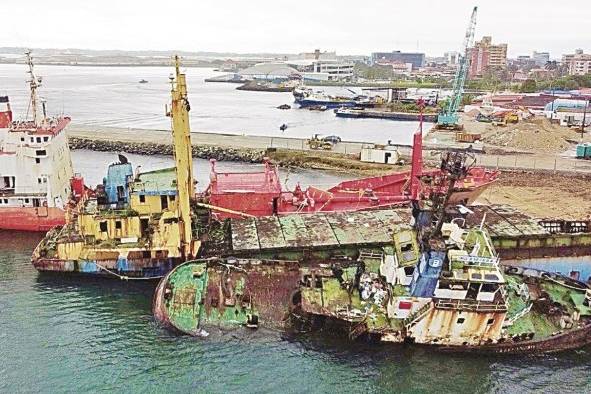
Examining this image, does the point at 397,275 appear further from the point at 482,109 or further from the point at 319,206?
the point at 482,109

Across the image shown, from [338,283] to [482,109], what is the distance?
76.5 metres

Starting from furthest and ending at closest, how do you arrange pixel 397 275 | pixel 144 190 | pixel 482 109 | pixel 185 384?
pixel 482 109
pixel 144 190
pixel 397 275
pixel 185 384

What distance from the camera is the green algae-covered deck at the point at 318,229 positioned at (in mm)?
25109

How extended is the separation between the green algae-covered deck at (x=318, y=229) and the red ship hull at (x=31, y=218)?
461 inches

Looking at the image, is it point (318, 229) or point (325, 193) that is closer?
point (318, 229)

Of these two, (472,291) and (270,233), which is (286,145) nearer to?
(270,233)

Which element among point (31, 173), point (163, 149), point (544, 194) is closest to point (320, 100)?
point (163, 149)

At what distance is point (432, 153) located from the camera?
181 ft

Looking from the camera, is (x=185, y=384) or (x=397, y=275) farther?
(x=397, y=275)

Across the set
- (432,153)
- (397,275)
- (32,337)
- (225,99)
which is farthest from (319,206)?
(225,99)

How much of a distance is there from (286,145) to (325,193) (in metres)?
29.5

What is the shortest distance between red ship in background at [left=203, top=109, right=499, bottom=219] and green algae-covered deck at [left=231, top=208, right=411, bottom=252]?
1.41 metres

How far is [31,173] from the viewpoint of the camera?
31453mm

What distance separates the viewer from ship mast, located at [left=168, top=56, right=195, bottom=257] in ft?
77.4
